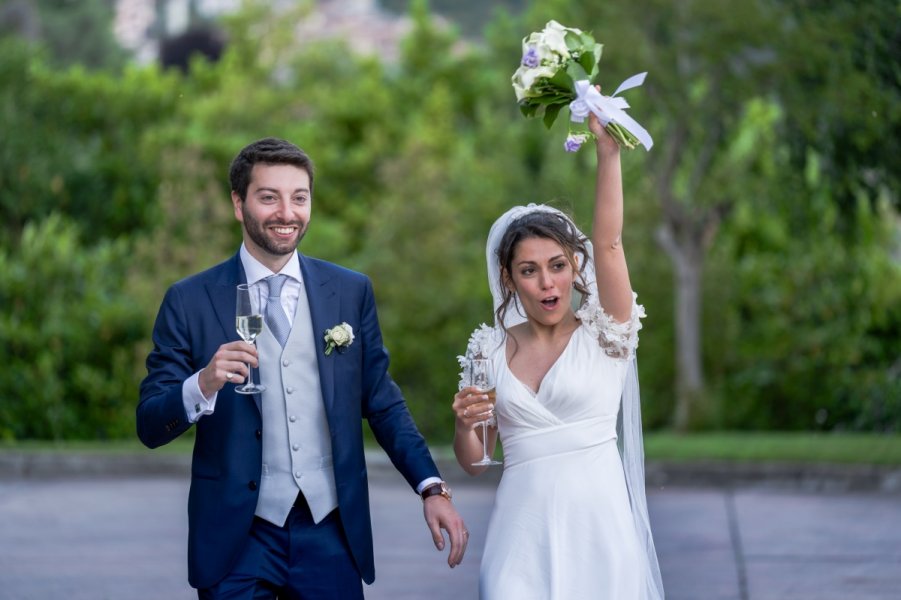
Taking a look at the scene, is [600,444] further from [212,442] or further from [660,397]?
[660,397]

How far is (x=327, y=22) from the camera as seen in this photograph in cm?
13275

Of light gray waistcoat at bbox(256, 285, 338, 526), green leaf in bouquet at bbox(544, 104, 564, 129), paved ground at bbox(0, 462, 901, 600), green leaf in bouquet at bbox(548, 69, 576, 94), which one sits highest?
green leaf in bouquet at bbox(548, 69, 576, 94)

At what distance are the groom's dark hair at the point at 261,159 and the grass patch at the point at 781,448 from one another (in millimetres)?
11210

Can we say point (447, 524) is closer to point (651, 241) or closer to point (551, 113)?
point (551, 113)

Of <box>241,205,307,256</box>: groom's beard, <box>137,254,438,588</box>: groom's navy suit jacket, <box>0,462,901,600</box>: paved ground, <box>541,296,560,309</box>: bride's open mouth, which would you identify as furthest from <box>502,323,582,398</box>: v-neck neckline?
<box>0,462,901,600</box>: paved ground

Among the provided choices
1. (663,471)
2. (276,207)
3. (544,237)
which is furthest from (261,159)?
(663,471)


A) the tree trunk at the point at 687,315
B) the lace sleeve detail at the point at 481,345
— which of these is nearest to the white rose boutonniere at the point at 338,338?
the lace sleeve detail at the point at 481,345

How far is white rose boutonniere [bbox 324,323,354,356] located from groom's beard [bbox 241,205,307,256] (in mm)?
273

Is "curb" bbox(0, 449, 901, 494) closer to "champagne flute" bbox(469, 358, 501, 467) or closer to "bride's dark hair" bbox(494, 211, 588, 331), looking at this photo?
"bride's dark hair" bbox(494, 211, 588, 331)

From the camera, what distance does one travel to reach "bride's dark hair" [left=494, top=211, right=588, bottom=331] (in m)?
4.98

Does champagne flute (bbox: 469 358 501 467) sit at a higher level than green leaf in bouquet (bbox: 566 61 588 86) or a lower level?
lower

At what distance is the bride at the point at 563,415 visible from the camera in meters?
4.82

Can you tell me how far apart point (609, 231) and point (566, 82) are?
476 millimetres

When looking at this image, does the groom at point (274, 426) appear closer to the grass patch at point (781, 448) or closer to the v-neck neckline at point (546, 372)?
the v-neck neckline at point (546, 372)
